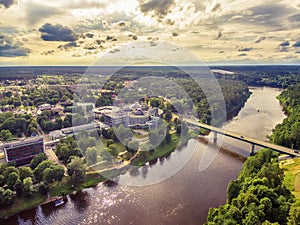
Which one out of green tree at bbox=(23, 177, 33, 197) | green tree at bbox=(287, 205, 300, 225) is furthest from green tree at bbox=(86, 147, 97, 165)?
green tree at bbox=(287, 205, 300, 225)

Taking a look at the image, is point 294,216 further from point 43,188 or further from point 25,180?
point 25,180

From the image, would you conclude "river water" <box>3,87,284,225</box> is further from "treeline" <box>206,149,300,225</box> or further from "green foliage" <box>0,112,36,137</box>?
"green foliage" <box>0,112,36,137</box>

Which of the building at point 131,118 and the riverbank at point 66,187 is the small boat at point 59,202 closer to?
the riverbank at point 66,187

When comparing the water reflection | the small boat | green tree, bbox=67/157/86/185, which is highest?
green tree, bbox=67/157/86/185

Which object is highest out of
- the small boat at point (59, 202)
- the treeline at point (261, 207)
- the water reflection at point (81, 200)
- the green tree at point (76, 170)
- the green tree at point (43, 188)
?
the treeline at point (261, 207)

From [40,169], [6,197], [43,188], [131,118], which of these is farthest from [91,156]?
[131,118]

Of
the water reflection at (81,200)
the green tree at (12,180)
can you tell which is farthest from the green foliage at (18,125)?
the water reflection at (81,200)

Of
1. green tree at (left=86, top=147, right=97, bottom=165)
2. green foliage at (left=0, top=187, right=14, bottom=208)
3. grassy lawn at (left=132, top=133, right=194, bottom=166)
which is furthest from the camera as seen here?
grassy lawn at (left=132, top=133, right=194, bottom=166)

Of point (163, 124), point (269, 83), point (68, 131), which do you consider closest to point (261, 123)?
point (163, 124)
